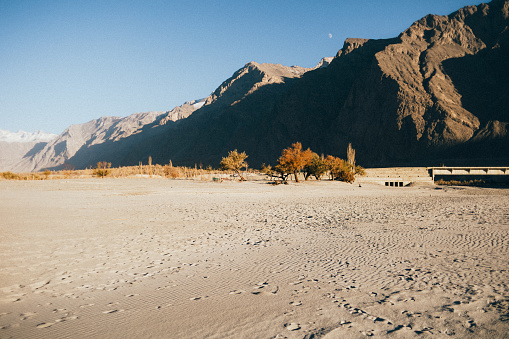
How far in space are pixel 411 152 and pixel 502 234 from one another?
83.8 metres

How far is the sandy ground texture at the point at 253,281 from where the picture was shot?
341cm

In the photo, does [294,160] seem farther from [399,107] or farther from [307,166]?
[399,107]

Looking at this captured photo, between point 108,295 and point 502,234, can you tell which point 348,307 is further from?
Answer: point 502,234

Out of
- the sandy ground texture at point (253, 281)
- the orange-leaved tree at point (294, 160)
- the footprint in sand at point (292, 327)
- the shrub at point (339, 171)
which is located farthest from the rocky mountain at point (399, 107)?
the footprint in sand at point (292, 327)

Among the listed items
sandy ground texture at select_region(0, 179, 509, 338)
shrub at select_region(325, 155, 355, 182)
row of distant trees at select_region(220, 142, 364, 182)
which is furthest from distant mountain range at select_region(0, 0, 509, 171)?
sandy ground texture at select_region(0, 179, 509, 338)

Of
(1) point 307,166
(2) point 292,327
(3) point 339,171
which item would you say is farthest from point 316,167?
(2) point 292,327

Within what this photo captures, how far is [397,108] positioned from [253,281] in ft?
316

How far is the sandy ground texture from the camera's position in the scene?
3412 mm

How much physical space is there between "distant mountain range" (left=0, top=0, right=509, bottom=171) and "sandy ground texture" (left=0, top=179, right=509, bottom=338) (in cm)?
7889

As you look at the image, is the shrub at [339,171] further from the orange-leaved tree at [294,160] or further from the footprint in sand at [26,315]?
the footprint in sand at [26,315]

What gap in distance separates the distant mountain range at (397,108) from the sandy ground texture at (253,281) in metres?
78.9

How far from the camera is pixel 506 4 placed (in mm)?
102750

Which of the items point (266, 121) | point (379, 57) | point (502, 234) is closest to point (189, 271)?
point (502, 234)

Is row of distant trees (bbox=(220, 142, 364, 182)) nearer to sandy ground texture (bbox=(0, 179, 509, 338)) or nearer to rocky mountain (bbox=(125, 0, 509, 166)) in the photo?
sandy ground texture (bbox=(0, 179, 509, 338))
